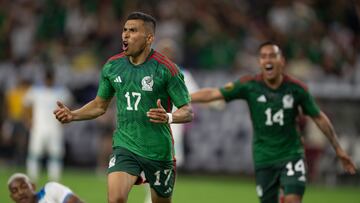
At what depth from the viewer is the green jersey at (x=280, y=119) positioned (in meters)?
11.2

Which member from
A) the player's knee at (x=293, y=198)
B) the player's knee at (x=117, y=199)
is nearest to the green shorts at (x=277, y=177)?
the player's knee at (x=293, y=198)

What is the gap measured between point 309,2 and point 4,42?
307 inches

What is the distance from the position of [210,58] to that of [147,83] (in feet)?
40.6

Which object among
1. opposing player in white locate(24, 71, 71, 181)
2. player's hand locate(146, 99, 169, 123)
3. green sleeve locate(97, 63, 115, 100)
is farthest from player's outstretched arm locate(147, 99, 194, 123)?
opposing player in white locate(24, 71, 71, 181)

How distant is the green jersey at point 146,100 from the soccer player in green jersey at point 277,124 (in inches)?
84.4

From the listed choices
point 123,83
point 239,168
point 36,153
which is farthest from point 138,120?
point 239,168

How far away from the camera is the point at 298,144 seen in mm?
11320

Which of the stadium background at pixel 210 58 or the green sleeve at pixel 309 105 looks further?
the stadium background at pixel 210 58

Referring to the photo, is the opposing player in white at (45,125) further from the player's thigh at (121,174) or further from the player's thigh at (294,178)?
the player's thigh at (121,174)

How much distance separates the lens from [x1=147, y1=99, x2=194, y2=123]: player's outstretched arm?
8.61m

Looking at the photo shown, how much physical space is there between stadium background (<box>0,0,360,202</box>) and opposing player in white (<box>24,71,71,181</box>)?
614 mm

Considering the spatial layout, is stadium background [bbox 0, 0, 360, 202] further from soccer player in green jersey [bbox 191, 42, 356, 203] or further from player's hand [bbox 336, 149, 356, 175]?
player's hand [bbox 336, 149, 356, 175]

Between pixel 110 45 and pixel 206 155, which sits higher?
pixel 110 45

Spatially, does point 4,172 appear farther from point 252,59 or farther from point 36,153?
point 252,59
